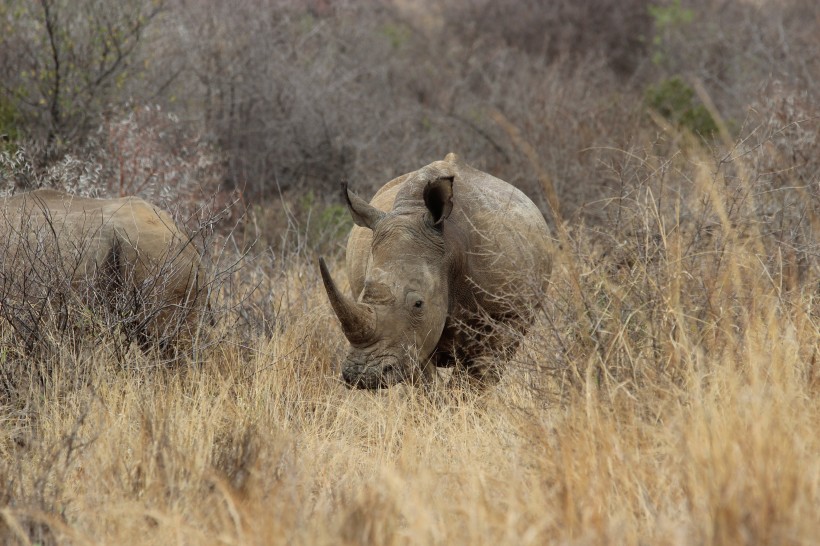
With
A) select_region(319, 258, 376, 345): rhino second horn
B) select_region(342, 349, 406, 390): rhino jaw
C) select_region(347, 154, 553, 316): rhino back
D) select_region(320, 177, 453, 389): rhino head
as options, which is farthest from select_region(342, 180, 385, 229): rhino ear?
select_region(342, 349, 406, 390): rhino jaw

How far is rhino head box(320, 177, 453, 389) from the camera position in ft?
17.4

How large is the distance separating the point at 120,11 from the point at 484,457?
27.0 feet

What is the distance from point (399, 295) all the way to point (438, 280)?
10.7 inches

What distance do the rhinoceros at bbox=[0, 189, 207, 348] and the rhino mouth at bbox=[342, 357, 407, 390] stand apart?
1.09 metres

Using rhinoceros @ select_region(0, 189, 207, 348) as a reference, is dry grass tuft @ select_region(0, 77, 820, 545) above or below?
below

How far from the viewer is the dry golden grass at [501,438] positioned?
3.34 m

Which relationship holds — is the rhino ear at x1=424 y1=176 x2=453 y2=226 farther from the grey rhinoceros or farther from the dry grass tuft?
the dry grass tuft

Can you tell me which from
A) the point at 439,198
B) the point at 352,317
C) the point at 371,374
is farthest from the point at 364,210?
the point at 371,374

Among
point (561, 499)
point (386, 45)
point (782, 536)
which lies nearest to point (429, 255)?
point (561, 499)

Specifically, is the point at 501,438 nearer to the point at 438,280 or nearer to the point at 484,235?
the point at 438,280

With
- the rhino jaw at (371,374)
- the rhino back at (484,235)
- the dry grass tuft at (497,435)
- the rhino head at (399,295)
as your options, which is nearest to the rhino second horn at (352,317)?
the rhino head at (399,295)

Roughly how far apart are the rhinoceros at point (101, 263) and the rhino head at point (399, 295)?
106 centimetres

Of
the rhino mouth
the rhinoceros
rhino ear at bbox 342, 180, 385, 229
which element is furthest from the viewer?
rhino ear at bbox 342, 180, 385, 229

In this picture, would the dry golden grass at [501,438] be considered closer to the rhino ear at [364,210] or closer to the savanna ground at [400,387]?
the savanna ground at [400,387]
